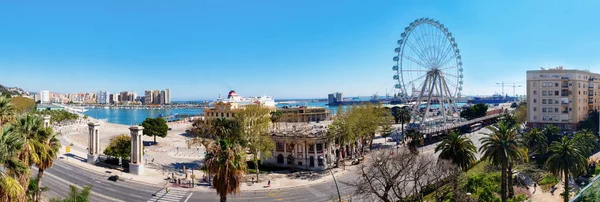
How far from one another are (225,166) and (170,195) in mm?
18864

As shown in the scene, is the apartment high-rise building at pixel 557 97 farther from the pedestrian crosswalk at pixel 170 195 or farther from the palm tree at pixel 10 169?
the palm tree at pixel 10 169

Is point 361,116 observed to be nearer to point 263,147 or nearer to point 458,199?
point 263,147

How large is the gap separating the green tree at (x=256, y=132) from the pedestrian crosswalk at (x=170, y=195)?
9.55 m

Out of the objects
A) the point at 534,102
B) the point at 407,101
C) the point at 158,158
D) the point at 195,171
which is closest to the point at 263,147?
the point at 195,171

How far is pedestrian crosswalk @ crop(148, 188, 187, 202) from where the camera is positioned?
3538 centimetres

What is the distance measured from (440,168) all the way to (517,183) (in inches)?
542

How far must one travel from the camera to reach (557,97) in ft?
248

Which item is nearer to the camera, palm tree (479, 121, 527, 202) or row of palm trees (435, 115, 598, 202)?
palm tree (479, 121, 527, 202)

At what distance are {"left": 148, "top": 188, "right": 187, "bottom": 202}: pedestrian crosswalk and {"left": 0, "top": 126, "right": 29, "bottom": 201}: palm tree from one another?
59.6 ft

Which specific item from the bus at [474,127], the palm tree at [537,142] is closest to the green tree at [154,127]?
the palm tree at [537,142]

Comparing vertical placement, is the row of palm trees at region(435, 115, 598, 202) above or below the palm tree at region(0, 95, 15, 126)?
below

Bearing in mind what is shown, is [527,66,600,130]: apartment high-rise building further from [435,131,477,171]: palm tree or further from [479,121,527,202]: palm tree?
[479,121,527,202]: palm tree

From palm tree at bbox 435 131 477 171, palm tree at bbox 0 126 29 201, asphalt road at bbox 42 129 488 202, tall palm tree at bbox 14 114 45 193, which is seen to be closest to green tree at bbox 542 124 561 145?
palm tree at bbox 435 131 477 171

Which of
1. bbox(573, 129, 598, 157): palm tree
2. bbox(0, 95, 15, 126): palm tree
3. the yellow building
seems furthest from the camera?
the yellow building
